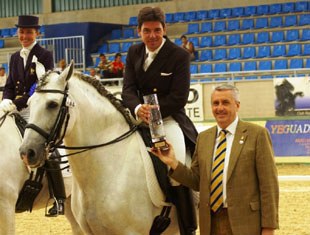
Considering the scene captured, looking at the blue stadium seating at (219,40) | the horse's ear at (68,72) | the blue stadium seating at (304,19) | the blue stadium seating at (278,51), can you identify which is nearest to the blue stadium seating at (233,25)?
the blue stadium seating at (219,40)

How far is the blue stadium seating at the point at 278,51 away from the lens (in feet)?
67.5

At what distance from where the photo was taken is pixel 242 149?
12.9 ft

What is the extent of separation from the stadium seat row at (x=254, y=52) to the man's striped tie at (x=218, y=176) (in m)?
16.6

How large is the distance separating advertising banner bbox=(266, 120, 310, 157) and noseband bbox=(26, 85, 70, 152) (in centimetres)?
1026

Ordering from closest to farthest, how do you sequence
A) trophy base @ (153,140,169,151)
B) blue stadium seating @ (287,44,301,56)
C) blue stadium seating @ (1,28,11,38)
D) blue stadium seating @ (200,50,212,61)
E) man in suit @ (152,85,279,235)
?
man in suit @ (152,85,279,235)
trophy base @ (153,140,169,151)
blue stadium seating @ (287,44,301,56)
blue stadium seating @ (200,50,212,61)
blue stadium seating @ (1,28,11,38)

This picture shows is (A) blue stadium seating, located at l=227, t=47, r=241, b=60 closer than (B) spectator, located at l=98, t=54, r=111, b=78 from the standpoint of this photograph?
No

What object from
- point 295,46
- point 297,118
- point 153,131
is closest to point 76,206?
point 153,131

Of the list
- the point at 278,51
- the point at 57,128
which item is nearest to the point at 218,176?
the point at 57,128

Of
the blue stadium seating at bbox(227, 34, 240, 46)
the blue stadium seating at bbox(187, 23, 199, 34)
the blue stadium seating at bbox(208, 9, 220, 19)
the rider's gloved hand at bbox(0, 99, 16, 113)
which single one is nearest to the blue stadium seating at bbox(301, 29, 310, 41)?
the blue stadium seating at bbox(227, 34, 240, 46)

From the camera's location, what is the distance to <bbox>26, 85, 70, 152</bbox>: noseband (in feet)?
13.7

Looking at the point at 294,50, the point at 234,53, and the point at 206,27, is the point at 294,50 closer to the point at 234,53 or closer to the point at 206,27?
the point at 234,53

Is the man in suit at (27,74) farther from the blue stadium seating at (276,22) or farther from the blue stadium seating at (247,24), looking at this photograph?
the blue stadium seating at (247,24)

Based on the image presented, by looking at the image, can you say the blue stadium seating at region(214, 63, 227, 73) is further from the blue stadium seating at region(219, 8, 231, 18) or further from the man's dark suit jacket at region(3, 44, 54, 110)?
the man's dark suit jacket at region(3, 44, 54, 110)

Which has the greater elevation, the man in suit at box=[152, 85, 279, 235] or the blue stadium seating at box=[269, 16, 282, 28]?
the blue stadium seating at box=[269, 16, 282, 28]
